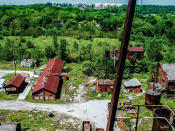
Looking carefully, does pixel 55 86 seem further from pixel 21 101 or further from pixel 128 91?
pixel 128 91

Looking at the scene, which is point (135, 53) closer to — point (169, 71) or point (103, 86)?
point (169, 71)

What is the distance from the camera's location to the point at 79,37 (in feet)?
87.6

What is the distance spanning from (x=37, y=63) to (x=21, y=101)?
22.9 feet

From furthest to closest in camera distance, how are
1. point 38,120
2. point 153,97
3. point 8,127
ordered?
1. point 153,97
2. point 38,120
3. point 8,127

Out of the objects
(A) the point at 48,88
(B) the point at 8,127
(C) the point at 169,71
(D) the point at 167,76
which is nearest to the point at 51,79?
(A) the point at 48,88

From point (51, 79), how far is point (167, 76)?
788 centimetres

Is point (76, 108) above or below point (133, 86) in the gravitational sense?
below

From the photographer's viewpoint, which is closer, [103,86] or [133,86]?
[103,86]

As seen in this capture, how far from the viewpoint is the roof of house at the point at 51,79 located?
12.6m

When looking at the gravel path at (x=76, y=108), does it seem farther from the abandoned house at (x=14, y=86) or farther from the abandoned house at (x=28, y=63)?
the abandoned house at (x=28, y=63)

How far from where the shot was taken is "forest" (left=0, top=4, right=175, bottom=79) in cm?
1773

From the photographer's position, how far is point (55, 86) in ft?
43.2

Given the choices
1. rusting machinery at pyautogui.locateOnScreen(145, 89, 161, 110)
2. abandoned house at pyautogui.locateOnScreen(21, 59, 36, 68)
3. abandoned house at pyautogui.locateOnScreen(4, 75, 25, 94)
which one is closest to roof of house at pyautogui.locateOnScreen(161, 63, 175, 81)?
rusting machinery at pyautogui.locateOnScreen(145, 89, 161, 110)

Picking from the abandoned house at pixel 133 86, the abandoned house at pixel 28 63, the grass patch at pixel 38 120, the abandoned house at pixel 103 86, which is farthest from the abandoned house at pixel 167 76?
the abandoned house at pixel 28 63
